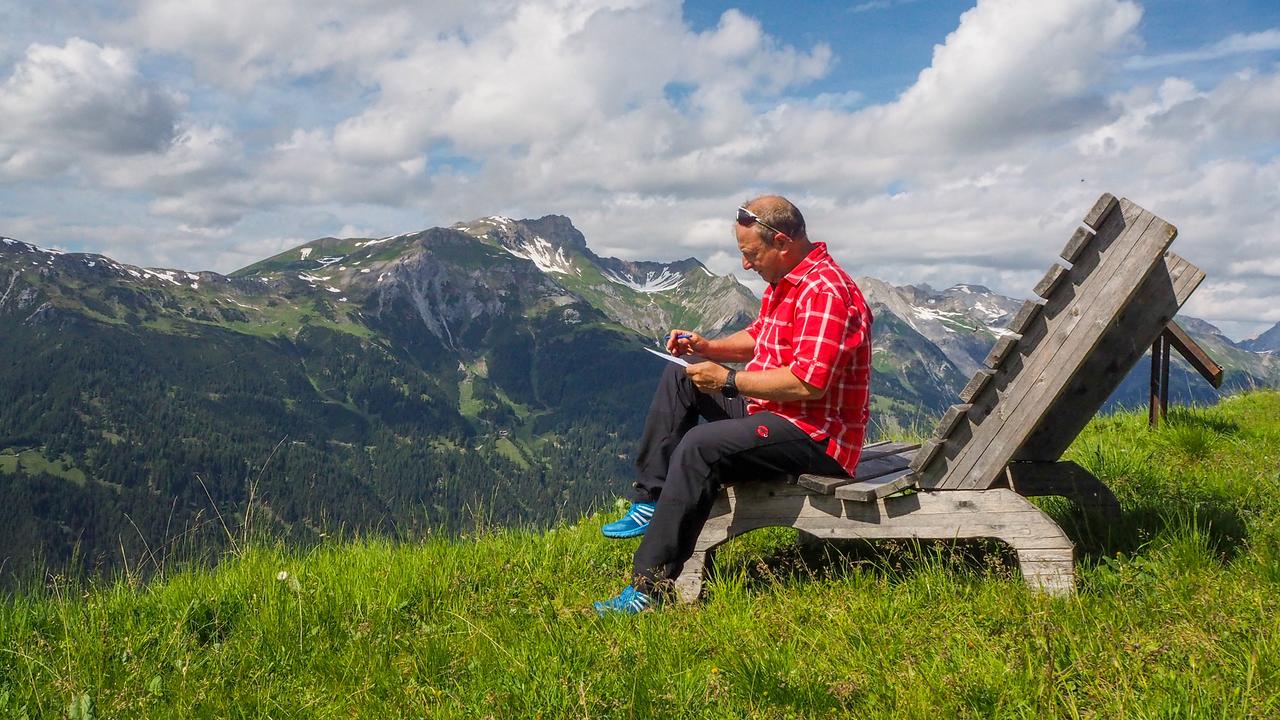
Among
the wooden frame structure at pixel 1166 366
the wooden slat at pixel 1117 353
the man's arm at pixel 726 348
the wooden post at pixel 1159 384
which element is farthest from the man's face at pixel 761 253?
the wooden post at pixel 1159 384

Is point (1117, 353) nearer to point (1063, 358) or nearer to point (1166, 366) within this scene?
point (1063, 358)

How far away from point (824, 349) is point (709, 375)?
0.86 metres

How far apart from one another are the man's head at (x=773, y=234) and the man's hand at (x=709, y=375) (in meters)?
0.87

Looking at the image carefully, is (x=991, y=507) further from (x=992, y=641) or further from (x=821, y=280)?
(x=821, y=280)

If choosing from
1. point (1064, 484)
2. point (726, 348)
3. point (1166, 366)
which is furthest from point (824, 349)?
point (1166, 366)

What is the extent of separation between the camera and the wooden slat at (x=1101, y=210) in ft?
16.7

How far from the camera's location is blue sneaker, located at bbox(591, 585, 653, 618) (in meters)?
5.39

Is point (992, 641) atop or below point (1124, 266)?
below

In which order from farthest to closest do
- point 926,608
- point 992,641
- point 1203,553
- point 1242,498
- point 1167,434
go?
point 1167,434 < point 1242,498 < point 1203,553 < point 926,608 < point 992,641

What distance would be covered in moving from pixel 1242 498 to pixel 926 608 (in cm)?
358

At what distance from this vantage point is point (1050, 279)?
202 inches

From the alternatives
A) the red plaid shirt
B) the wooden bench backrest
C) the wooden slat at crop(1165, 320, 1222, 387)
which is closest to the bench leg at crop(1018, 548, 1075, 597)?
the wooden bench backrest

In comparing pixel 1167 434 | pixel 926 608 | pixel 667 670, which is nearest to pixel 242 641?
pixel 667 670

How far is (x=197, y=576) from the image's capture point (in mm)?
6633
